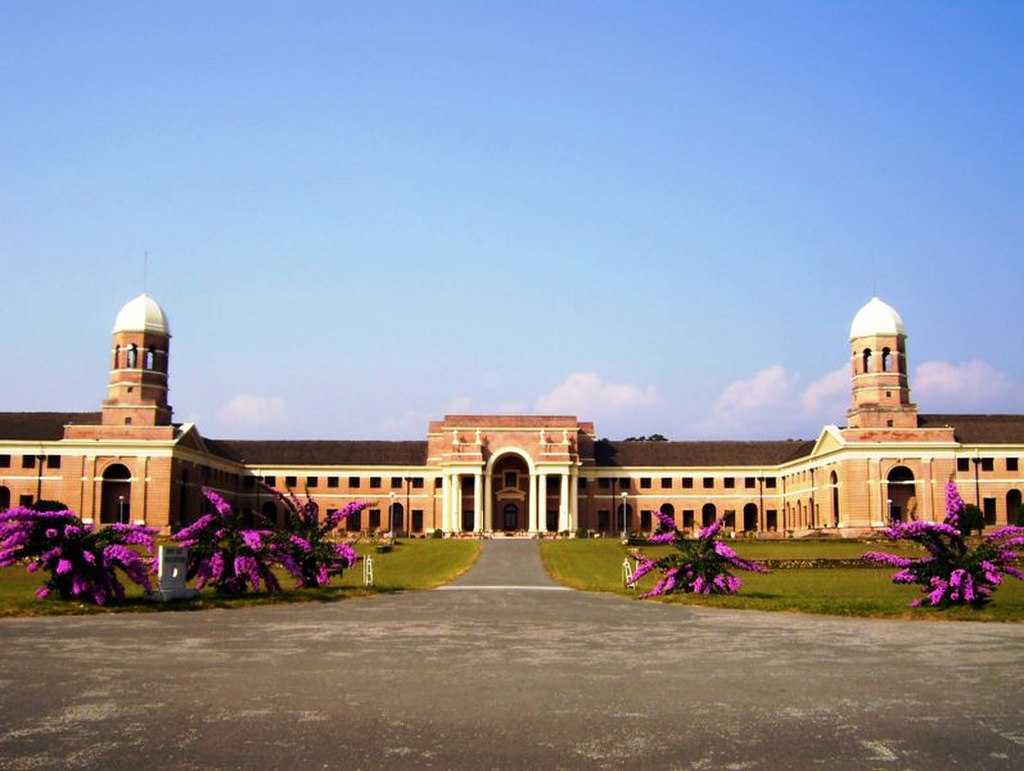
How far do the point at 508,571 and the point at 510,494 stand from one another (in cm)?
5497

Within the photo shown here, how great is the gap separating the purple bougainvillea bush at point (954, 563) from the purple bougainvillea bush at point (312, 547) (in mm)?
14989

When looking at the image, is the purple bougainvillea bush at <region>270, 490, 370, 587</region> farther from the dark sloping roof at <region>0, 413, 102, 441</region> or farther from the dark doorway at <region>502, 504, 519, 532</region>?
the dark doorway at <region>502, 504, 519, 532</region>

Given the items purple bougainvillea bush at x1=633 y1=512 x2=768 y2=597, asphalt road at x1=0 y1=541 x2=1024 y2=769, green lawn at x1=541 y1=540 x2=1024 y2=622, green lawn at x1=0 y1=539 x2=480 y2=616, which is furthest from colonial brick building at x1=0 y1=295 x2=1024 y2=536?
asphalt road at x1=0 y1=541 x2=1024 y2=769

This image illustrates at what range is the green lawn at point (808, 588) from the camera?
83.6ft

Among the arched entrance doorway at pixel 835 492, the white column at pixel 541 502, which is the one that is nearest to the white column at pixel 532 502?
the white column at pixel 541 502

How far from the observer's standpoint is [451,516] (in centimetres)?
10094

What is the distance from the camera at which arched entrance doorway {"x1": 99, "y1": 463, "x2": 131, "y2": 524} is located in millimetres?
85312

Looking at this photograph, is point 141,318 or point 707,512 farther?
point 707,512

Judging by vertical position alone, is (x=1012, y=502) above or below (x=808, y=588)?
above

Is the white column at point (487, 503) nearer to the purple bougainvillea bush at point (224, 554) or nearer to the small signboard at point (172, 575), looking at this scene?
the purple bougainvillea bush at point (224, 554)

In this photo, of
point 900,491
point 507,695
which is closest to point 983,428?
point 900,491

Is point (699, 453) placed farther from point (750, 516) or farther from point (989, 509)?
point (989, 509)

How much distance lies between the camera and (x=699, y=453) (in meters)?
109

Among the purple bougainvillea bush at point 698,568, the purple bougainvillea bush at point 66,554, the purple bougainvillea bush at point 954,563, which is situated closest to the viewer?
the purple bougainvillea bush at point 954,563
